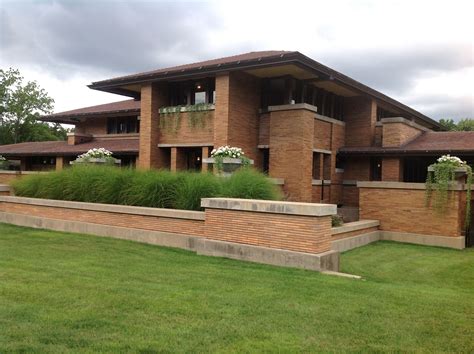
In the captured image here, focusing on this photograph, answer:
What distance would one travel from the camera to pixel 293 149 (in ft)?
56.7

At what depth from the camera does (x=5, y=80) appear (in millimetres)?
49344

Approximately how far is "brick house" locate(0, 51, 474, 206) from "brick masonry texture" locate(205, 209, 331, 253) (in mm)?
7900

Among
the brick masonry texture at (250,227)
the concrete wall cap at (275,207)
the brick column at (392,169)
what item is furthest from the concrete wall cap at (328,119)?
the concrete wall cap at (275,207)

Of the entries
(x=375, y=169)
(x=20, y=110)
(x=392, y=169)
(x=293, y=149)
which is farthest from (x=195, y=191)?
(x=20, y=110)

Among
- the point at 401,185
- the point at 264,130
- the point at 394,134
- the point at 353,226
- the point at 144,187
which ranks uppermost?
the point at 394,134

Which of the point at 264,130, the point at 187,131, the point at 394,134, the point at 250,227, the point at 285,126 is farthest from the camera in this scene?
the point at 394,134

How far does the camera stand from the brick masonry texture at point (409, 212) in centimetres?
1334

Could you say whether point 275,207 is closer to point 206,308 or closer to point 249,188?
point 249,188

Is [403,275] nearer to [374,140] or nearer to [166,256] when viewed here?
[166,256]

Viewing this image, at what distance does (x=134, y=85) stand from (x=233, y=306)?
16.9 meters

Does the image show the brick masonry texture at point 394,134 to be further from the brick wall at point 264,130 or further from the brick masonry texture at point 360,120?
the brick wall at point 264,130

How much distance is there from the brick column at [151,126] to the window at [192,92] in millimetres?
518

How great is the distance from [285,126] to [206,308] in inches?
514

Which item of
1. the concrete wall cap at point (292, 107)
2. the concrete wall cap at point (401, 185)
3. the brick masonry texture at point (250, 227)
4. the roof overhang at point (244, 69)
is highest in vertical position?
the roof overhang at point (244, 69)
